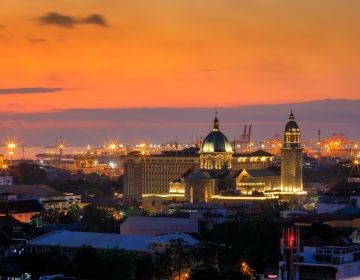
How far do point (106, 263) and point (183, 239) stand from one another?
12533mm

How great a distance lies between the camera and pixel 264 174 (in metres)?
126

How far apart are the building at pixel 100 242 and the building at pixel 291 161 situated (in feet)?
160

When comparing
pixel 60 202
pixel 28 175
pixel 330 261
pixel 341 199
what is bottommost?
pixel 330 261

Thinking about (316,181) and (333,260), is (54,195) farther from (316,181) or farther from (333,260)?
(333,260)

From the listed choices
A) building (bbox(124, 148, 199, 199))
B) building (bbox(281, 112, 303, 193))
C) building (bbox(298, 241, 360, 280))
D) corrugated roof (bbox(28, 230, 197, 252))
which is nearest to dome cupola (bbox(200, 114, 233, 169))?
building (bbox(281, 112, 303, 193))

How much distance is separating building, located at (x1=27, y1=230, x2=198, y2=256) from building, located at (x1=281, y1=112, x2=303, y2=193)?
48.8 metres

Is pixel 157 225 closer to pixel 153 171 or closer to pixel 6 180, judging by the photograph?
pixel 153 171

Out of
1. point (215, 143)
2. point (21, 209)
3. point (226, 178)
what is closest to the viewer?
point (21, 209)

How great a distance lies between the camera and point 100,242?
73062 mm

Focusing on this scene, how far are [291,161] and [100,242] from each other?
178 ft

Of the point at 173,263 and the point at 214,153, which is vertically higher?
the point at 214,153

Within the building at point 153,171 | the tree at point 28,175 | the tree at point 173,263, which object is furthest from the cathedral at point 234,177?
the tree at point 173,263

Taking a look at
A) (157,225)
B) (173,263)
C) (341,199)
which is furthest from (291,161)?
(173,263)

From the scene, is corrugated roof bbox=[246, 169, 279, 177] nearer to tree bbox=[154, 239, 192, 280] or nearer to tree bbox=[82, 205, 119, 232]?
tree bbox=[82, 205, 119, 232]
